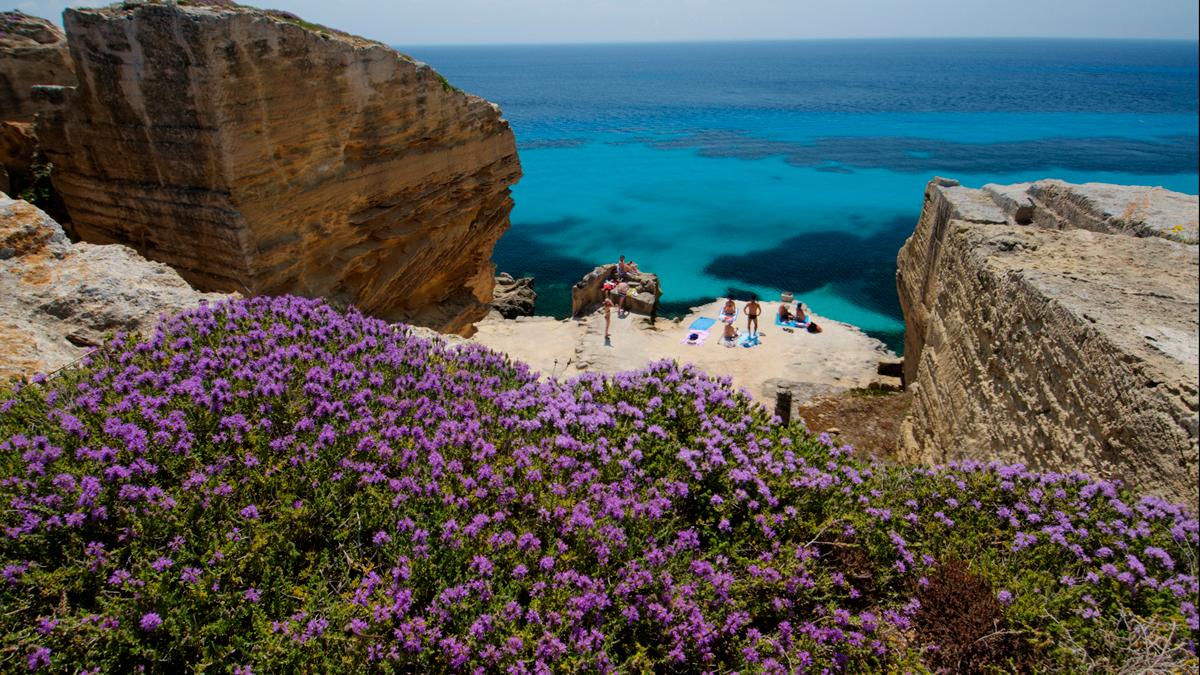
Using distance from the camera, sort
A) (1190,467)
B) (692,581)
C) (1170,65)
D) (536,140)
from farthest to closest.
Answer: (1170,65) → (536,140) → (1190,467) → (692,581)

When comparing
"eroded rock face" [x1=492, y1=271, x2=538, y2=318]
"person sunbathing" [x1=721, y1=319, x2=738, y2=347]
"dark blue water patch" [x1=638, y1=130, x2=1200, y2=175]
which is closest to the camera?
"person sunbathing" [x1=721, y1=319, x2=738, y2=347]

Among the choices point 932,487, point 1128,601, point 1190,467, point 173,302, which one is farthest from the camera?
point 173,302

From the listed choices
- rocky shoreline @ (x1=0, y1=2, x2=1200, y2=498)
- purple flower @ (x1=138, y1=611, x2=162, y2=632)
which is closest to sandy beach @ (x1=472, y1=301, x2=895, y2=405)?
rocky shoreline @ (x1=0, y1=2, x2=1200, y2=498)

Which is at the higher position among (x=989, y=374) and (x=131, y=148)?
(x=131, y=148)

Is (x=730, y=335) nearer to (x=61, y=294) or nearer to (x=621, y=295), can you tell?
(x=621, y=295)

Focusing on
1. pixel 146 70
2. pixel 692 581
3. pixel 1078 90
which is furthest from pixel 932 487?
pixel 1078 90

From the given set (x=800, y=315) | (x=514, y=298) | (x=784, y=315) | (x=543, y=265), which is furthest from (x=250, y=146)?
(x=543, y=265)

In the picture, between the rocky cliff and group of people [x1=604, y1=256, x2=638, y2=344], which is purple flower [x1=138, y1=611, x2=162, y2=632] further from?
group of people [x1=604, y1=256, x2=638, y2=344]

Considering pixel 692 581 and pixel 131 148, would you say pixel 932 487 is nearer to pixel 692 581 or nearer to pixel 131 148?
pixel 692 581
